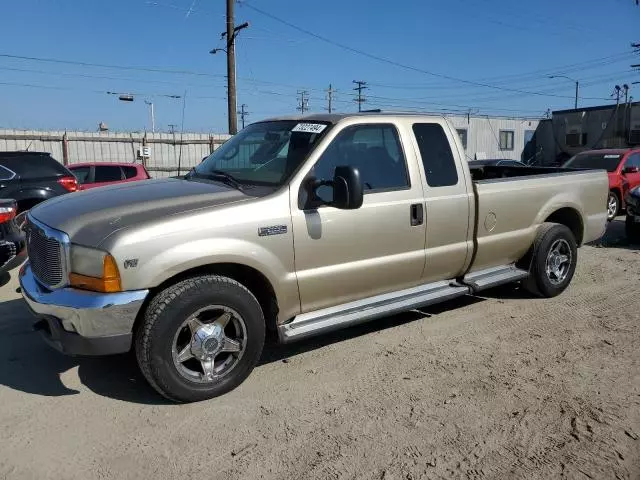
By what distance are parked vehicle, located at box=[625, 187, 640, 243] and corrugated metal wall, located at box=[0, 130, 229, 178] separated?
1218cm

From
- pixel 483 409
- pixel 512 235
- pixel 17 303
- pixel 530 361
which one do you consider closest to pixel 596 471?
pixel 483 409

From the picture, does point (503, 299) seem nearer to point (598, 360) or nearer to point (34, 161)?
point (598, 360)

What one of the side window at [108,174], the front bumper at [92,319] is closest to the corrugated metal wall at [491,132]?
the side window at [108,174]

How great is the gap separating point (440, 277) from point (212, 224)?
2.36 meters

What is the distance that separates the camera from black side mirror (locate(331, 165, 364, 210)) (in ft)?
12.7

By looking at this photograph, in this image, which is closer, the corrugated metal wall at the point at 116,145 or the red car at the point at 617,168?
the red car at the point at 617,168

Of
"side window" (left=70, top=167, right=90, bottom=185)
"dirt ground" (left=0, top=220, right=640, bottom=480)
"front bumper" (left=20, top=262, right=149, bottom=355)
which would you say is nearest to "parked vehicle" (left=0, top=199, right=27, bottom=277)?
"dirt ground" (left=0, top=220, right=640, bottom=480)

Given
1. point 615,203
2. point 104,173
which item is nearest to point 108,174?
point 104,173

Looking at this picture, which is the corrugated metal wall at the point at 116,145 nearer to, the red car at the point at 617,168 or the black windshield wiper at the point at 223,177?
the red car at the point at 617,168

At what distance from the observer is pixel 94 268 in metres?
3.33

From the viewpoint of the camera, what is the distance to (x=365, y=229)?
14.1ft

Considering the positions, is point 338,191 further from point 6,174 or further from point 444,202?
point 6,174

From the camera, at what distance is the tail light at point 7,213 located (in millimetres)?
5583

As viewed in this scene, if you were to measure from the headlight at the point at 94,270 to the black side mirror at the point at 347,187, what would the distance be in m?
1.56
